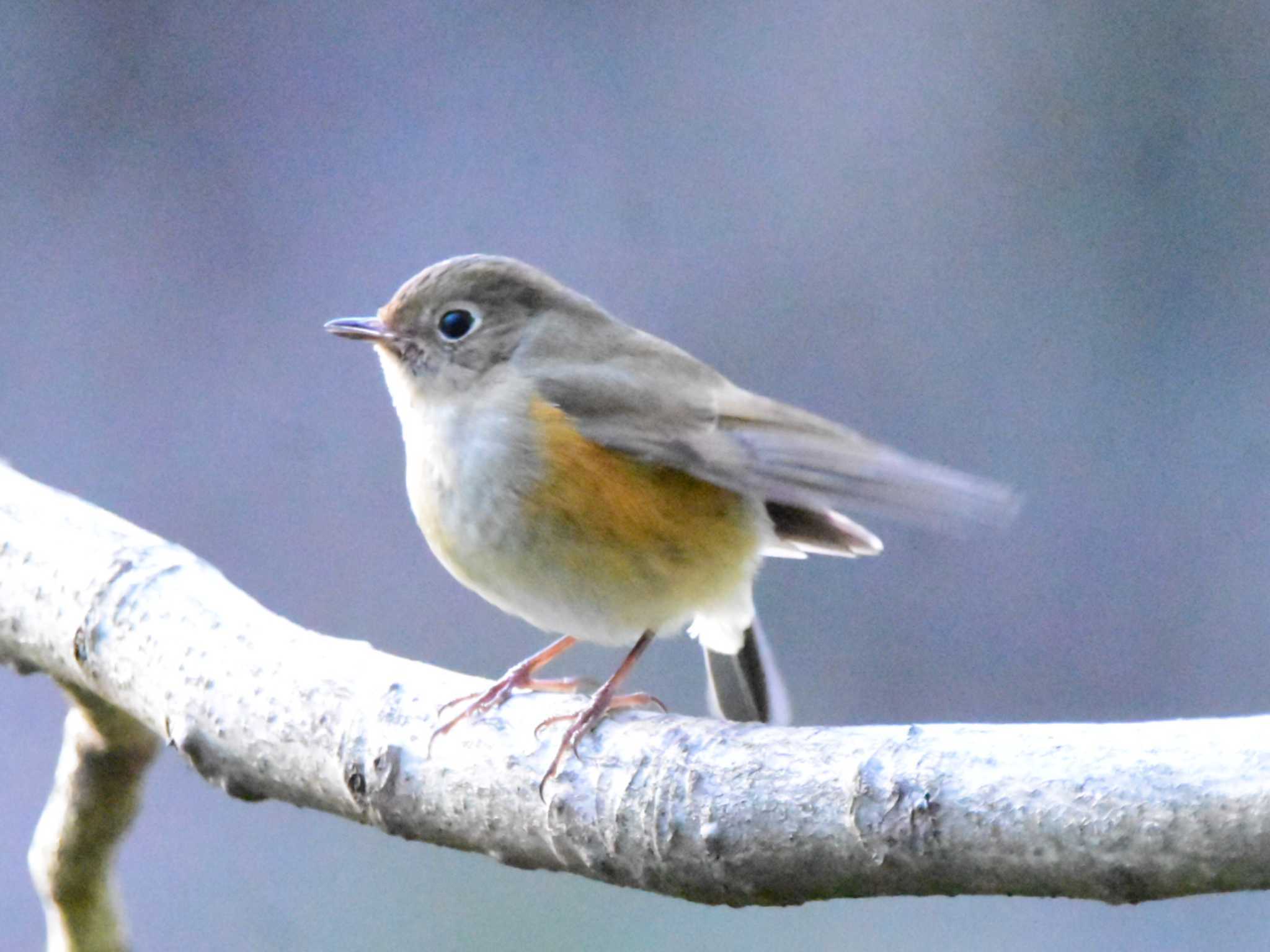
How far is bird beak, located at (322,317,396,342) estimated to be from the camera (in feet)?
9.03

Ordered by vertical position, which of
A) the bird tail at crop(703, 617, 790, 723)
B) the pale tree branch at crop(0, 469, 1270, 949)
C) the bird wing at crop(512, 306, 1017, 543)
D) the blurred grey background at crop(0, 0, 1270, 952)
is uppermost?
the blurred grey background at crop(0, 0, 1270, 952)

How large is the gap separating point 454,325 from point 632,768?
4.03ft

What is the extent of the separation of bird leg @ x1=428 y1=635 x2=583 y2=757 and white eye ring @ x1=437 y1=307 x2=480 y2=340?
2.02ft

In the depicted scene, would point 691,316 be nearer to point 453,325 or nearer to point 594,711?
point 453,325

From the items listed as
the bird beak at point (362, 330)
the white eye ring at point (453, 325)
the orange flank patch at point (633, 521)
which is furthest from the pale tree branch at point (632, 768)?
the white eye ring at point (453, 325)

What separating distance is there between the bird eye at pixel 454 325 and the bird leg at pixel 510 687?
2.02 feet

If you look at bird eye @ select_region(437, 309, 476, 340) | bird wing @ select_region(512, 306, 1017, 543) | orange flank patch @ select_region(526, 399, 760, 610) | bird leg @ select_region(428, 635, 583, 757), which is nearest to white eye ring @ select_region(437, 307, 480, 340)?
bird eye @ select_region(437, 309, 476, 340)

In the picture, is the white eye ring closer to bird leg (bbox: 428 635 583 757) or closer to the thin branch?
bird leg (bbox: 428 635 583 757)

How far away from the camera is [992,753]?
5.02 ft

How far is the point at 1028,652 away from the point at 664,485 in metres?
2.11

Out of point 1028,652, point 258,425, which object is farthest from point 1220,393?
point 258,425

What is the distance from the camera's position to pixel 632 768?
183 cm

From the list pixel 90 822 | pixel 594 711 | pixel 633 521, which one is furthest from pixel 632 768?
pixel 90 822

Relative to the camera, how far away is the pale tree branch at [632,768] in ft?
4.67
